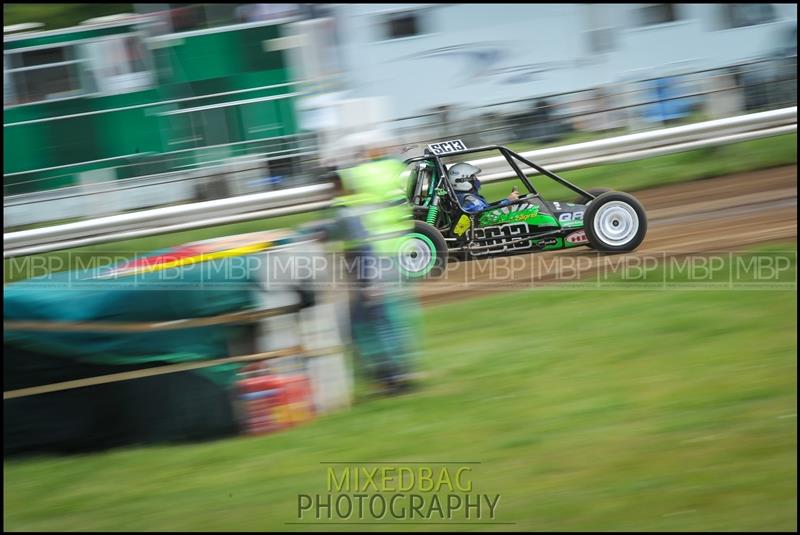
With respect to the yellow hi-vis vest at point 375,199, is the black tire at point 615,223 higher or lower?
lower

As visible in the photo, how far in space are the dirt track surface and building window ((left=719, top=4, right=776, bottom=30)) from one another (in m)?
3.61

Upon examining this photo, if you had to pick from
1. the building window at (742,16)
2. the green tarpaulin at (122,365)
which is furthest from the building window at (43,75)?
the building window at (742,16)

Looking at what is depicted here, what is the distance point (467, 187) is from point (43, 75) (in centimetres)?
623

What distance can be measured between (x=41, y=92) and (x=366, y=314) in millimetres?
7367

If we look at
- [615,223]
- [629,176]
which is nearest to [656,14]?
[629,176]

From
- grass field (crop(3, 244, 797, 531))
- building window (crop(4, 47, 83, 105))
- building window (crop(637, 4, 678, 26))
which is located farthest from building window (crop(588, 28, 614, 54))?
grass field (crop(3, 244, 797, 531))

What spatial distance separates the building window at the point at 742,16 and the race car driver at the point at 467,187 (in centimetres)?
701

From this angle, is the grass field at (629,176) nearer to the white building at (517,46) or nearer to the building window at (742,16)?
the white building at (517,46)

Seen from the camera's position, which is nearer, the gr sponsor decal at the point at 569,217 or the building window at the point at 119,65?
the gr sponsor decal at the point at 569,217

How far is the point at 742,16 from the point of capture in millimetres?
11875

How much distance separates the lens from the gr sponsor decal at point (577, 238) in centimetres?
686

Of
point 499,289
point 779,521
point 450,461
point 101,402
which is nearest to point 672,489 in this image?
point 779,521

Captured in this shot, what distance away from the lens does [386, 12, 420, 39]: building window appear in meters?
11.6

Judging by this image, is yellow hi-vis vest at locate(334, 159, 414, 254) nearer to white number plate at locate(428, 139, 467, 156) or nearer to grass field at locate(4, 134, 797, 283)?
white number plate at locate(428, 139, 467, 156)
